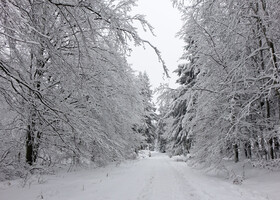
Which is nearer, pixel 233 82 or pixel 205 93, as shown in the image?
pixel 233 82

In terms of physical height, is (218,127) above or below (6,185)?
above

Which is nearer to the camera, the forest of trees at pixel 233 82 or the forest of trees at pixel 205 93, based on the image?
the forest of trees at pixel 205 93

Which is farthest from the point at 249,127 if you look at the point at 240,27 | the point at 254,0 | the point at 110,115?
the point at 110,115

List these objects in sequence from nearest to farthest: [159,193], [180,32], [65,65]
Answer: [65,65] → [159,193] → [180,32]

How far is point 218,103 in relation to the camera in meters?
10.9

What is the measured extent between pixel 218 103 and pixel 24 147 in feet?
27.1

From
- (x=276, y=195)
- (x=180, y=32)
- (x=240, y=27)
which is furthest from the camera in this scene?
(x=180, y=32)

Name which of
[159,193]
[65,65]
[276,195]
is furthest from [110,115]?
[276,195]

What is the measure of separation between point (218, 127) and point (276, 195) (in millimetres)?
4625

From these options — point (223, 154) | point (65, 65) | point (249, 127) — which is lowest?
point (223, 154)

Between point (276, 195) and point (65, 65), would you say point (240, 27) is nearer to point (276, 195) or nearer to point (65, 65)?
point (276, 195)

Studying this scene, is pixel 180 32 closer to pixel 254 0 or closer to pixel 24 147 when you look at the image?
pixel 254 0

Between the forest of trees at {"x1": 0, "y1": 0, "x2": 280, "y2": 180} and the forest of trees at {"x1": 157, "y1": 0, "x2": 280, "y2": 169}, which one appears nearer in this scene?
the forest of trees at {"x1": 0, "y1": 0, "x2": 280, "y2": 180}

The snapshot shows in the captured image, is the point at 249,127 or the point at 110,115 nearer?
the point at 110,115
